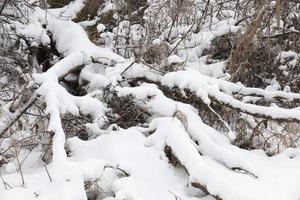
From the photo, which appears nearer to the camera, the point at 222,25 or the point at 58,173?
the point at 58,173

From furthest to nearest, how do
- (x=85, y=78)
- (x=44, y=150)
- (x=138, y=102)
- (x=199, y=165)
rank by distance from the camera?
1. (x=85, y=78)
2. (x=138, y=102)
3. (x=44, y=150)
4. (x=199, y=165)

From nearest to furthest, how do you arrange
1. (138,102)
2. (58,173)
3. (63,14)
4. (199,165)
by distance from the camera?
(58,173) < (199,165) < (138,102) < (63,14)

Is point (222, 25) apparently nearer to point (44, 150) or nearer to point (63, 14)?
point (63, 14)

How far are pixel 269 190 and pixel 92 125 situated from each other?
5.26 feet

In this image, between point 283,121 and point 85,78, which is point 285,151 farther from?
point 85,78

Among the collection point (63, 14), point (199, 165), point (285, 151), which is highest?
point (63, 14)

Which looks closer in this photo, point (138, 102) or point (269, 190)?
point (269, 190)

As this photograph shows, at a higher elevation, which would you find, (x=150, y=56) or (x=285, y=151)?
(x=150, y=56)

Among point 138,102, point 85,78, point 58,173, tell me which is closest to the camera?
point 58,173

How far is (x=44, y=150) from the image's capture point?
4035 mm

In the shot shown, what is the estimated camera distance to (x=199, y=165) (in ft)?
11.6

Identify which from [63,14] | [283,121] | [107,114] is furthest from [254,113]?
[63,14]

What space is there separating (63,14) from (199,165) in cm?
312

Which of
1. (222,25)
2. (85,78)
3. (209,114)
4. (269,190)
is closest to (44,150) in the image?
(85,78)
